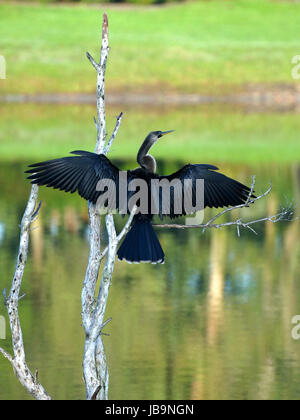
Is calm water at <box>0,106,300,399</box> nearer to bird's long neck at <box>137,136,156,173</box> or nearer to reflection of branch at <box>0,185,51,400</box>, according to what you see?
reflection of branch at <box>0,185,51,400</box>

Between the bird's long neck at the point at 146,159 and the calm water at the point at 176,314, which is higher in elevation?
the bird's long neck at the point at 146,159

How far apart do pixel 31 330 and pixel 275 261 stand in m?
5.37

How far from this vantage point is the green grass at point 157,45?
43.3 metres

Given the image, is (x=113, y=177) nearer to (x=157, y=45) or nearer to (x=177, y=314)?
(x=177, y=314)

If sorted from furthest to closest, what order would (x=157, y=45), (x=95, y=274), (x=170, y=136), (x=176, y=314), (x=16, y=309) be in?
(x=157, y=45)
(x=170, y=136)
(x=176, y=314)
(x=16, y=309)
(x=95, y=274)

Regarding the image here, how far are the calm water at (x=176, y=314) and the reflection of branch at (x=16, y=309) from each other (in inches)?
39.8

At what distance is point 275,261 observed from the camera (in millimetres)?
15391

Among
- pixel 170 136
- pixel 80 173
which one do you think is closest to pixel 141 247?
pixel 80 173

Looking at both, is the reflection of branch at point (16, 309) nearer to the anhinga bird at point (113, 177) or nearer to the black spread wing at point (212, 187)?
the anhinga bird at point (113, 177)

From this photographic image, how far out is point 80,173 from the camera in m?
7.42

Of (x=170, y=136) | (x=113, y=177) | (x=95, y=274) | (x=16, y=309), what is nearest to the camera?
(x=113, y=177)

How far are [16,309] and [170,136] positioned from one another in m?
25.2

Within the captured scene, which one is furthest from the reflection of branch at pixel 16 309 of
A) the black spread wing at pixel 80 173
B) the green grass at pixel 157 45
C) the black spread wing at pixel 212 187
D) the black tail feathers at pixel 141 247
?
the green grass at pixel 157 45

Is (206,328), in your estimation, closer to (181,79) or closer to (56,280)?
(56,280)
